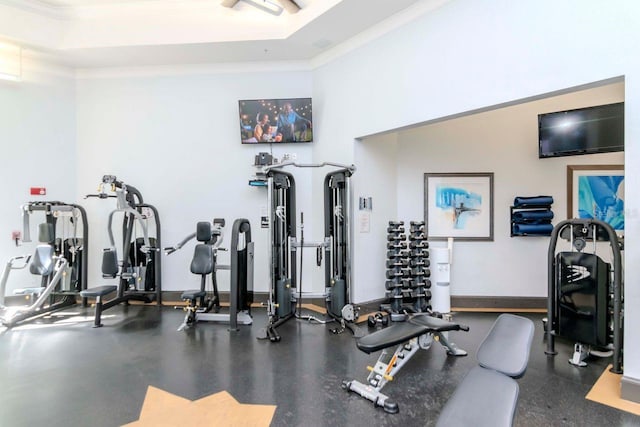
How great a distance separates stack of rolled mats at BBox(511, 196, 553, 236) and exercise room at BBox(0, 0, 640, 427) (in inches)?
1.1

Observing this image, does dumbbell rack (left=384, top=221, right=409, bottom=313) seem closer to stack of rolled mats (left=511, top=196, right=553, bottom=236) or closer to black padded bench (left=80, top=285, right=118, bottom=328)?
stack of rolled mats (left=511, top=196, right=553, bottom=236)

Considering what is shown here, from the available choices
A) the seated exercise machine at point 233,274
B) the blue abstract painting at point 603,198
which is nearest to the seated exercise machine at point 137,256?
the seated exercise machine at point 233,274

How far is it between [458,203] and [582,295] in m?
2.03

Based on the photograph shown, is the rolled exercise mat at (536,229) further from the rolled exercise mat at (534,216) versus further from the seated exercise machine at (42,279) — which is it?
the seated exercise machine at (42,279)

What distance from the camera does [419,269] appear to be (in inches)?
177

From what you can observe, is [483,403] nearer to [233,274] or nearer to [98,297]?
[233,274]

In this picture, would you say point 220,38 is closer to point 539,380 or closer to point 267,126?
point 267,126

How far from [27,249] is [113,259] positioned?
5.50 ft

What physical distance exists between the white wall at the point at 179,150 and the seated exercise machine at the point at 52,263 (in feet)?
1.28

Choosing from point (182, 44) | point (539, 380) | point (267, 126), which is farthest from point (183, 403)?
point (182, 44)

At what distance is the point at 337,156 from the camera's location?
4777mm

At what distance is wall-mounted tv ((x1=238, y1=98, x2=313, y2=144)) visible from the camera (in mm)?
5012

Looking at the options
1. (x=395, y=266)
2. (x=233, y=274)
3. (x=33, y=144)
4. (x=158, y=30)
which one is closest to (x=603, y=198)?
(x=395, y=266)

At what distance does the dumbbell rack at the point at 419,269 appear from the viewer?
14.6ft
